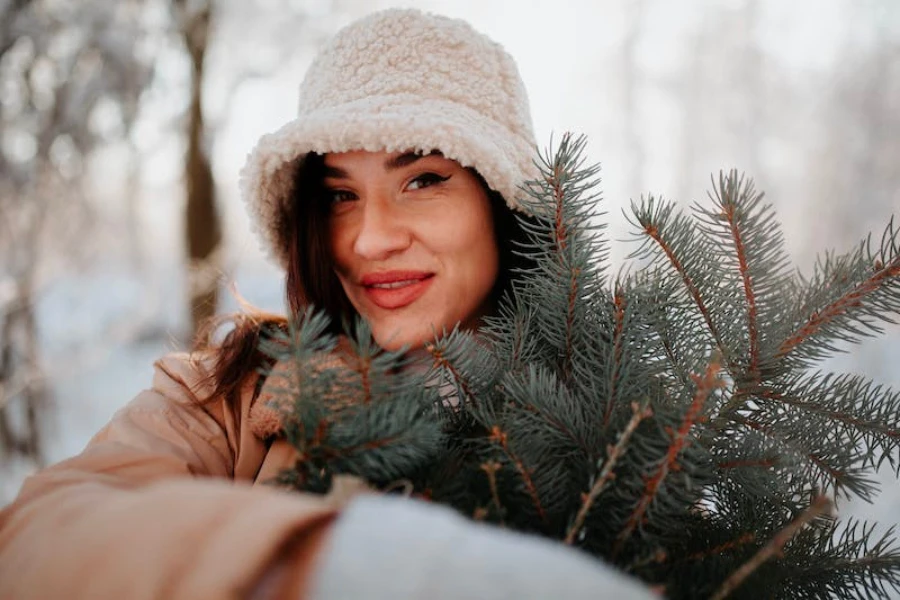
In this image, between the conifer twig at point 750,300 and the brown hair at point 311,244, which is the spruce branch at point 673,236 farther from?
the brown hair at point 311,244

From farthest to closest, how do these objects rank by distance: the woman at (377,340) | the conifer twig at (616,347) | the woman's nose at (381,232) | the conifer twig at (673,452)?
1. the woman's nose at (381,232)
2. the conifer twig at (616,347)
3. the conifer twig at (673,452)
4. the woman at (377,340)

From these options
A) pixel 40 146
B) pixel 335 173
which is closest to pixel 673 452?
pixel 335 173

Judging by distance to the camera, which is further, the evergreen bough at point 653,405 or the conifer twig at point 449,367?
the conifer twig at point 449,367

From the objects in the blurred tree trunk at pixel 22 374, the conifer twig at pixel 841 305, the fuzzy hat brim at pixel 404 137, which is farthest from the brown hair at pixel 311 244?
the blurred tree trunk at pixel 22 374

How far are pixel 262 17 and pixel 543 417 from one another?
6.13 m

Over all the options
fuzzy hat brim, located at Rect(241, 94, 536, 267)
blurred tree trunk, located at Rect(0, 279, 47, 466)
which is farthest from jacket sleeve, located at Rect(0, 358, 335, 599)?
blurred tree trunk, located at Rect(0, 279, 47, 466)

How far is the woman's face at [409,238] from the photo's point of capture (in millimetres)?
1293

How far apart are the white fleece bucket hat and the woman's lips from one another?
267 millimetres

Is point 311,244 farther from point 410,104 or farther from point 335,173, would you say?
point 410,104

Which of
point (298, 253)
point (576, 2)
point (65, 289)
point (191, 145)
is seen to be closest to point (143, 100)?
point (191, 145)

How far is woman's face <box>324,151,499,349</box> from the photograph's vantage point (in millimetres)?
1293

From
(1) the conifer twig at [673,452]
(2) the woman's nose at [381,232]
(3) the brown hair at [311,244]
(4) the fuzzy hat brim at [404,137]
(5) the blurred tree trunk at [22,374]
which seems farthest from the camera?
(5) the blurred tree trunk at [22,374]

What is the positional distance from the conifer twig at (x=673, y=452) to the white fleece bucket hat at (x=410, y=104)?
75 cm

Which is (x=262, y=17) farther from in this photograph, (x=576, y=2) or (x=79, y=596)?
(x=79, y=596)
